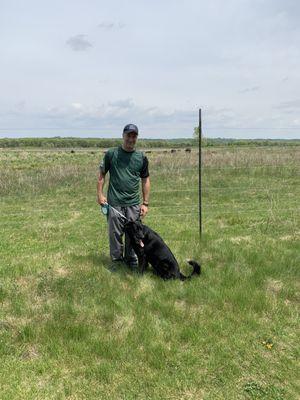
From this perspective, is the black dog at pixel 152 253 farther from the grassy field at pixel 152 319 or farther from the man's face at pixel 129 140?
the man's face at pixel 129 140

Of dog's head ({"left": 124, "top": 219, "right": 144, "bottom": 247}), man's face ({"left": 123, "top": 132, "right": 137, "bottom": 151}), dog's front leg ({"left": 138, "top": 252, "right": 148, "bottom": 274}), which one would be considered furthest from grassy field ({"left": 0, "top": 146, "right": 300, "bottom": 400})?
man's face ({"left": 123, "top": 132, "right": 137, "bottom": 151})

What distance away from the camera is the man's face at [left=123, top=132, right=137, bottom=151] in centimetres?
517

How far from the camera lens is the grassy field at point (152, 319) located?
10.8 feet

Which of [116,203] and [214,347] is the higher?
[116,203]

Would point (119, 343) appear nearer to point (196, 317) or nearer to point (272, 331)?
point (196, 317)

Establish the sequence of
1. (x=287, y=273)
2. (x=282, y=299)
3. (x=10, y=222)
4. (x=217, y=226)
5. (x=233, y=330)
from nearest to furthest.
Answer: (x=233, y=330) → (x=282, y=299) → (x=287, y=273) → (x=217, y=226) → (x=10, y=222)

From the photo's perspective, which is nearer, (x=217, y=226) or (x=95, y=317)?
(x=95, y=317)

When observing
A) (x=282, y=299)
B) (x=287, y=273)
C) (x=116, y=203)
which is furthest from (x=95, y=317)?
(x=287, y=273)

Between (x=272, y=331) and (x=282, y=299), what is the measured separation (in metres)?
0.76

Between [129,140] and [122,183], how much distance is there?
0.61 m

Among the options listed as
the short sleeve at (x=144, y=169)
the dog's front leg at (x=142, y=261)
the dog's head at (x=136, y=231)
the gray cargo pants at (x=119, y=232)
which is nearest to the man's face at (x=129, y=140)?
the short sleeve at (x=144, y=169)

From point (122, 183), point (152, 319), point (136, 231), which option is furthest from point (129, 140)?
point (152, 319)

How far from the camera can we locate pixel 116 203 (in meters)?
5.46

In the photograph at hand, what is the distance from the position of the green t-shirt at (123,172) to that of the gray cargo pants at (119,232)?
0.34ft
